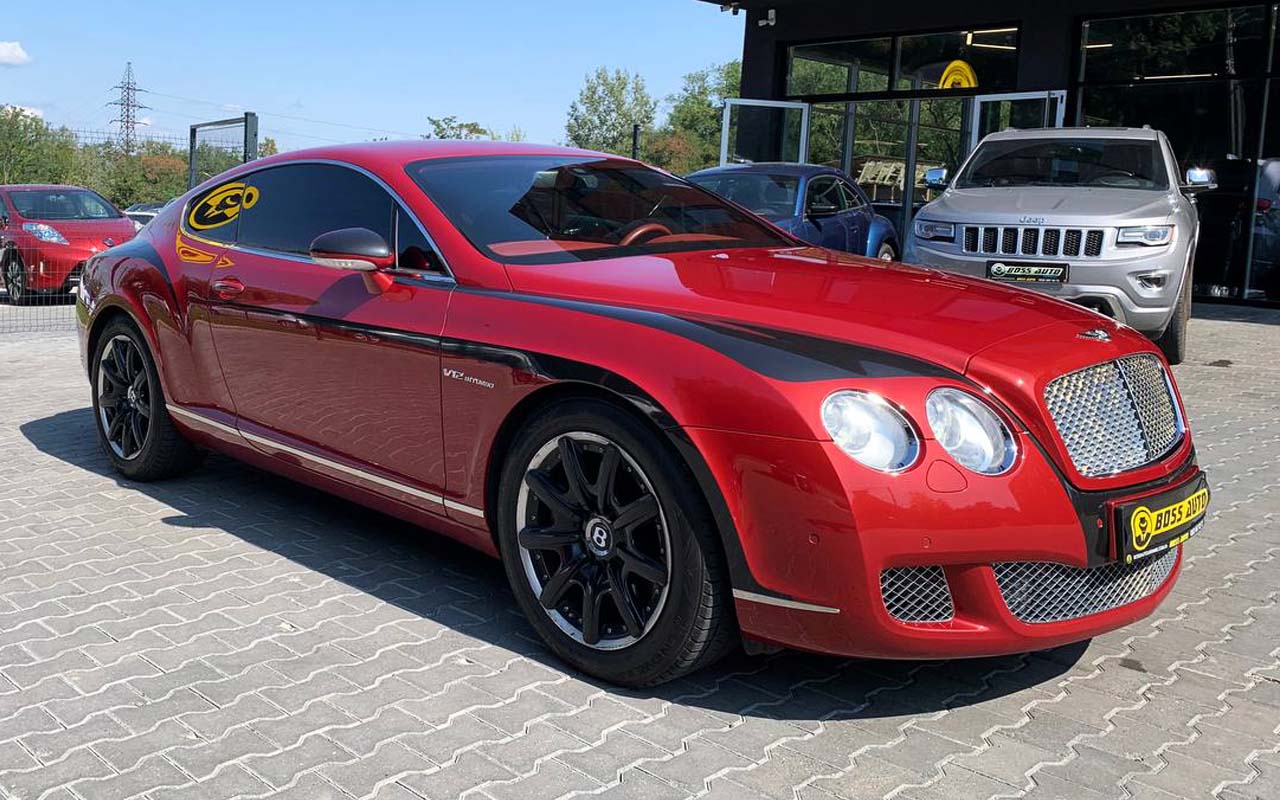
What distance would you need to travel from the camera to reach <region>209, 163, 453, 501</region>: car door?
371 centimetres

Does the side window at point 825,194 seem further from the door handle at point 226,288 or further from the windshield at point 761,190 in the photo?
the door handle at point 226,288

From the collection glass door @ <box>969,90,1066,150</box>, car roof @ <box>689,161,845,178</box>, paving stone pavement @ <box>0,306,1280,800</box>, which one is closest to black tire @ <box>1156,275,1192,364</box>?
car roof @ <box>689,161,845,178</box>

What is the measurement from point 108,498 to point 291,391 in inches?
54.6

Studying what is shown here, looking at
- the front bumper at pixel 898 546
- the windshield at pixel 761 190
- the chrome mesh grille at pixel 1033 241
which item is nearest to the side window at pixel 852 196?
the windshield at pixel 761 190

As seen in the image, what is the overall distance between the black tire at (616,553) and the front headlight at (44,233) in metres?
13.2

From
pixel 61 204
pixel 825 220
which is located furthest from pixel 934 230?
pixel 61 204

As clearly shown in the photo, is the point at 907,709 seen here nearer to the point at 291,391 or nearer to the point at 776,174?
the point at 291,391

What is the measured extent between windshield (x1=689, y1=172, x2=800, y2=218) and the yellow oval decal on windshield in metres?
6.91

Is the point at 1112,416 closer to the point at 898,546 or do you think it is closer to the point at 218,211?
the point at 898,546

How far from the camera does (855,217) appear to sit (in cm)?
1245

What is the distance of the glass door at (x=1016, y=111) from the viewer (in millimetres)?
15242

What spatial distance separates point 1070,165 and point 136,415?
7159 mm

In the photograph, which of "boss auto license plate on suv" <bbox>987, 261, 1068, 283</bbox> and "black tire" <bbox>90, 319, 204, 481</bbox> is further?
"boss auto license plate on suv" <bbox>987, 261, 1068, 283</bbox>

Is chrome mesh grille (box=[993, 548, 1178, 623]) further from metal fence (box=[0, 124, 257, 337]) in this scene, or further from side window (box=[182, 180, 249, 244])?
metal fence (box=[0, 124, 257, 337])
